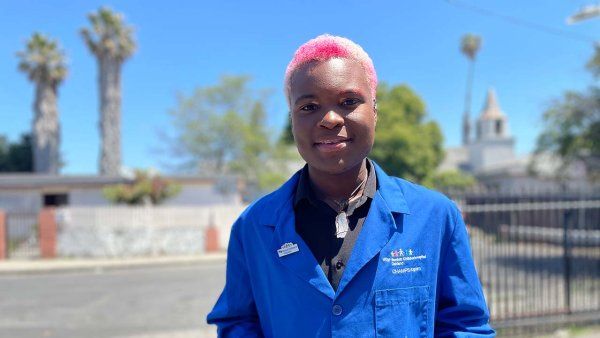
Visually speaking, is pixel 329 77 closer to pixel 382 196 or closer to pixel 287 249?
pixel 382 196

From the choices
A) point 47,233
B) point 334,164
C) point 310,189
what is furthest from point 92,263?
point 334,164

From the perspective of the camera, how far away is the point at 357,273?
1.47m

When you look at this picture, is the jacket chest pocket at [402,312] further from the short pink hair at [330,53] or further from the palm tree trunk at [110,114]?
the palm tree trunk at [110,114]

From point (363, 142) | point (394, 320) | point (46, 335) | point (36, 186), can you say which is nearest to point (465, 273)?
point (394, 320)

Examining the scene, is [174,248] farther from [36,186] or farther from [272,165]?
[272,165]

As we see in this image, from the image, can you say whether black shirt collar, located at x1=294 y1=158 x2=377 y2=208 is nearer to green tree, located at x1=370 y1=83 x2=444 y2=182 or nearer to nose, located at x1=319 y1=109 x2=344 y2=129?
nose, located at x1=319 y1=109 x2=344 y2=129

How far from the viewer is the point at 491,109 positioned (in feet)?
198

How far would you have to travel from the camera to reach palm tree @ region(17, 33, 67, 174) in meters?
24.4

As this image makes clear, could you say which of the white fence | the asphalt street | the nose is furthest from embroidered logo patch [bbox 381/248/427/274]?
the white fence

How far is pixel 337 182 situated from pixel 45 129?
28.2 meters

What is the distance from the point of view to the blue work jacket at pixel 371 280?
147cm

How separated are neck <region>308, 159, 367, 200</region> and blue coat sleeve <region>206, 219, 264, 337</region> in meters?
0.37

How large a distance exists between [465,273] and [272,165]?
28358 millimetres

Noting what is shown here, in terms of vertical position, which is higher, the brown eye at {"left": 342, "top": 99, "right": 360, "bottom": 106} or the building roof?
the building roof
